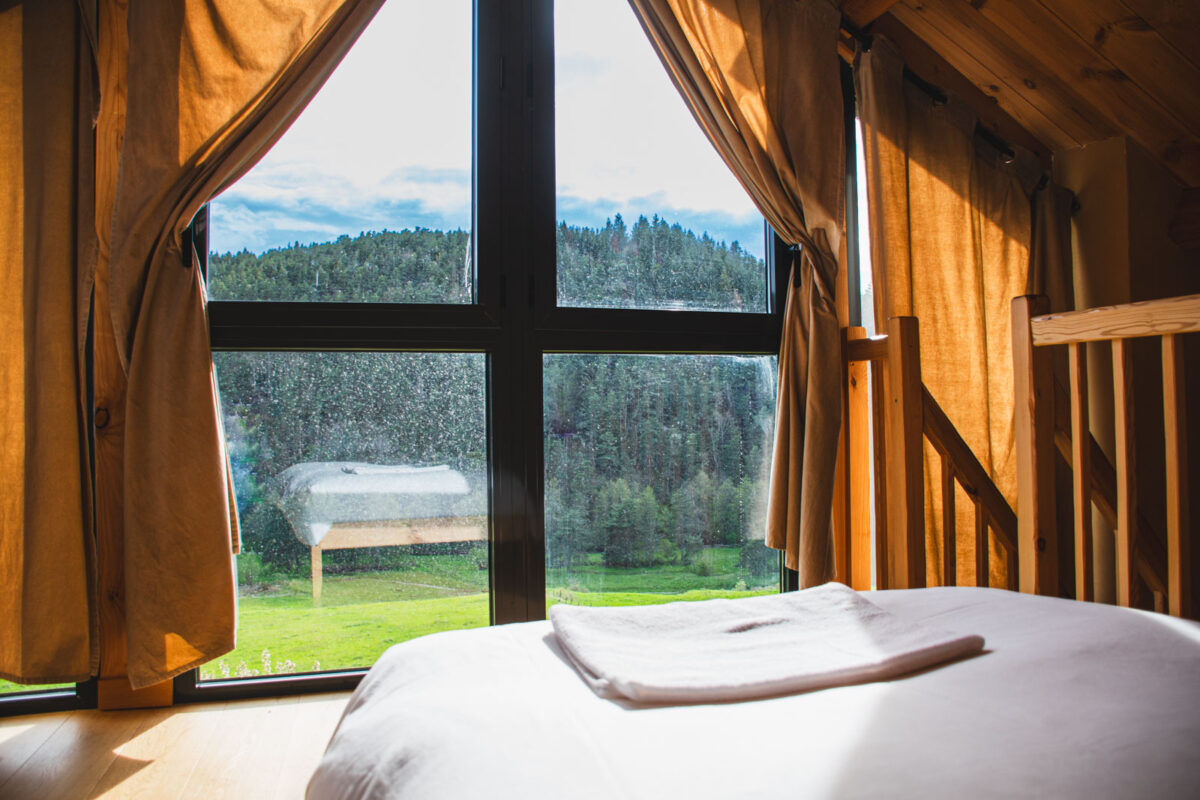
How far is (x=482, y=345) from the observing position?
7.42 ft

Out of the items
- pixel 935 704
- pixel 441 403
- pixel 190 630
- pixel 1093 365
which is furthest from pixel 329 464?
pixel 1093 365

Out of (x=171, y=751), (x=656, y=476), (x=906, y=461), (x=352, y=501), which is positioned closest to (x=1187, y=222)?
(x=906, y=461)

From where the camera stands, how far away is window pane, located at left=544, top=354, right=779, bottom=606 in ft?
7.70

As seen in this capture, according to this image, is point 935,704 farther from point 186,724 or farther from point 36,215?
point 36,215

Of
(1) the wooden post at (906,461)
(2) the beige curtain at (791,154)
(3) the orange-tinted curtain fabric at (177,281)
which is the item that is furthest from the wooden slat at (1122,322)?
(3) the orange-tinted curtain fabric at (177,281)

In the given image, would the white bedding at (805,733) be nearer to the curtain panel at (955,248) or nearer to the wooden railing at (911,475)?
the wooden railing at (911,475)

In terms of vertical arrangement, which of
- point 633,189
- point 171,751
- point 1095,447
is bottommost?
point 171,751

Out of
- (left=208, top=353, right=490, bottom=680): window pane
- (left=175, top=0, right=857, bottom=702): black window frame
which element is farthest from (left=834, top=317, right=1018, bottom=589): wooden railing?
(left=208, top=353, right=490, bottom=680): window pane

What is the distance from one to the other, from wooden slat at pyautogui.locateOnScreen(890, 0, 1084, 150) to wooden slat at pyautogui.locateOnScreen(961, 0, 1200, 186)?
14 centimetres

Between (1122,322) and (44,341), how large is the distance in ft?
7.70

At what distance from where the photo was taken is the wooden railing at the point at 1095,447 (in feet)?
4.22

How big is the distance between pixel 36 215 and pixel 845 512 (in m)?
2.37

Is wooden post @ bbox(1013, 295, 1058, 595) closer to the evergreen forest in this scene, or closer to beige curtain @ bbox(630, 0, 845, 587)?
beige curtain @ bbox(630, 0, 845, 587)

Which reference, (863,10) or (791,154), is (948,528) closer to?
(791,154)
